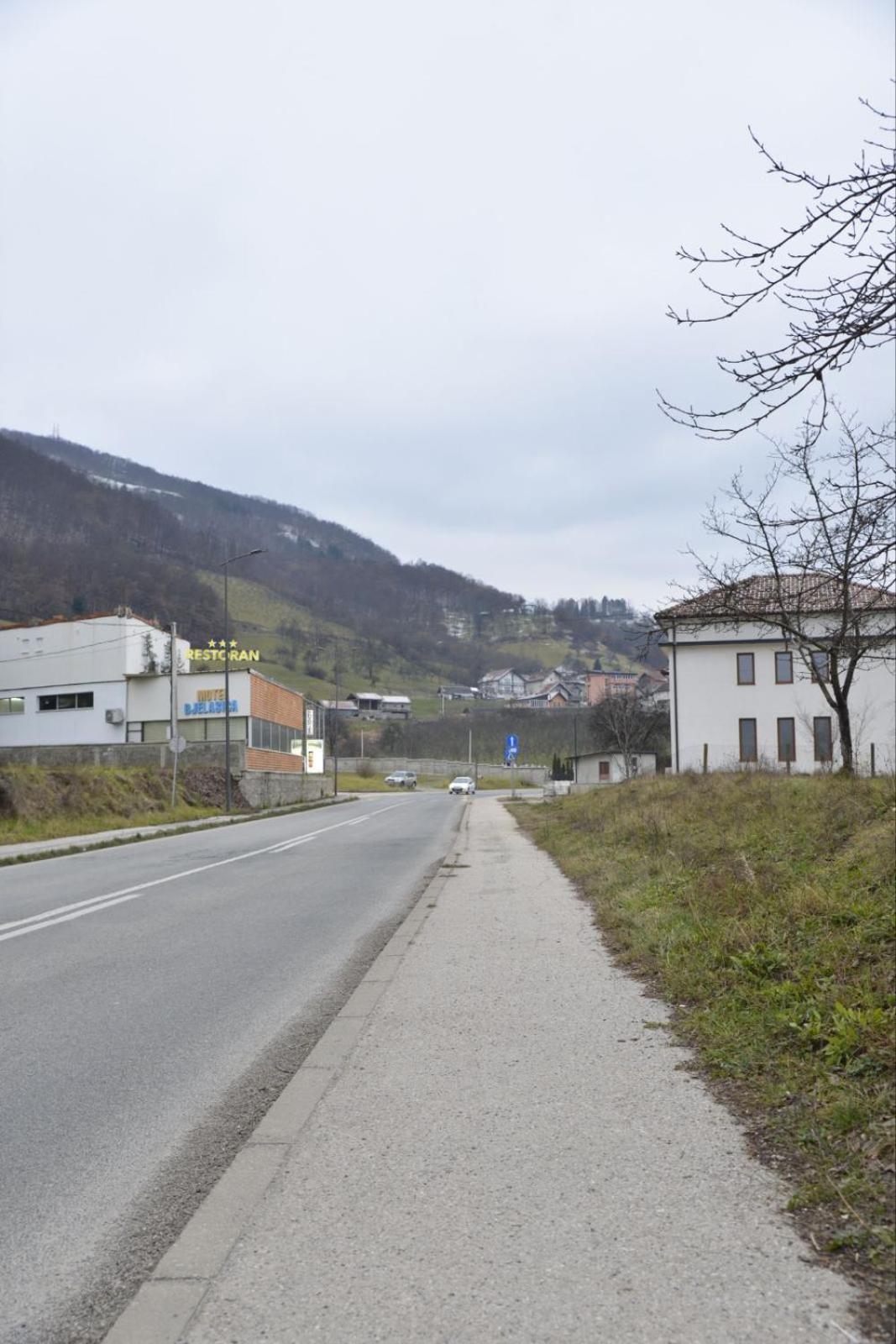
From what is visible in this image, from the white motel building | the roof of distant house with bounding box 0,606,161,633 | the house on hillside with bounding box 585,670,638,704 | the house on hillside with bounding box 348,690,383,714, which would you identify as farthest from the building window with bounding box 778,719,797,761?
the house on hillside with bounding box 348,690,383,714

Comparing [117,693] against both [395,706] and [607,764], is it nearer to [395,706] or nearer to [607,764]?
[607,764]

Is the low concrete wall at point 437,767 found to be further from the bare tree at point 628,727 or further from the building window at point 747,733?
the building window at point 747,733

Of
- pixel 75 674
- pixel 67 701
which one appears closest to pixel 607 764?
pixel 75 674

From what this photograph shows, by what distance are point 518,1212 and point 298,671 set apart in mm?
158375

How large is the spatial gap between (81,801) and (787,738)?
35.7 meters

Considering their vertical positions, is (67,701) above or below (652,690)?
below

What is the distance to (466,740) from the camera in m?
134

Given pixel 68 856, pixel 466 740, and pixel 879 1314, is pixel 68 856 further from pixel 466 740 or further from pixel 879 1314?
pixel 466 740

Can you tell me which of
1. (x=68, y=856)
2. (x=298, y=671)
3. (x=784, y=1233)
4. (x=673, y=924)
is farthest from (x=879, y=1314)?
(x=298, y=671)

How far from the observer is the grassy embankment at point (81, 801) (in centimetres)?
3003

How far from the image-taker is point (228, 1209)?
3736 millimetres

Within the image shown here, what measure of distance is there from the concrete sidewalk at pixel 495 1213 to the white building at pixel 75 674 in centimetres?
6148

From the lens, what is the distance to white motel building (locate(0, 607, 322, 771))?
2466 inches

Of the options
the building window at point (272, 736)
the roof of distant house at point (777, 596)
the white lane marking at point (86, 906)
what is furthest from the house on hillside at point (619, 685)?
the roof of distant house at point (777, 596)
